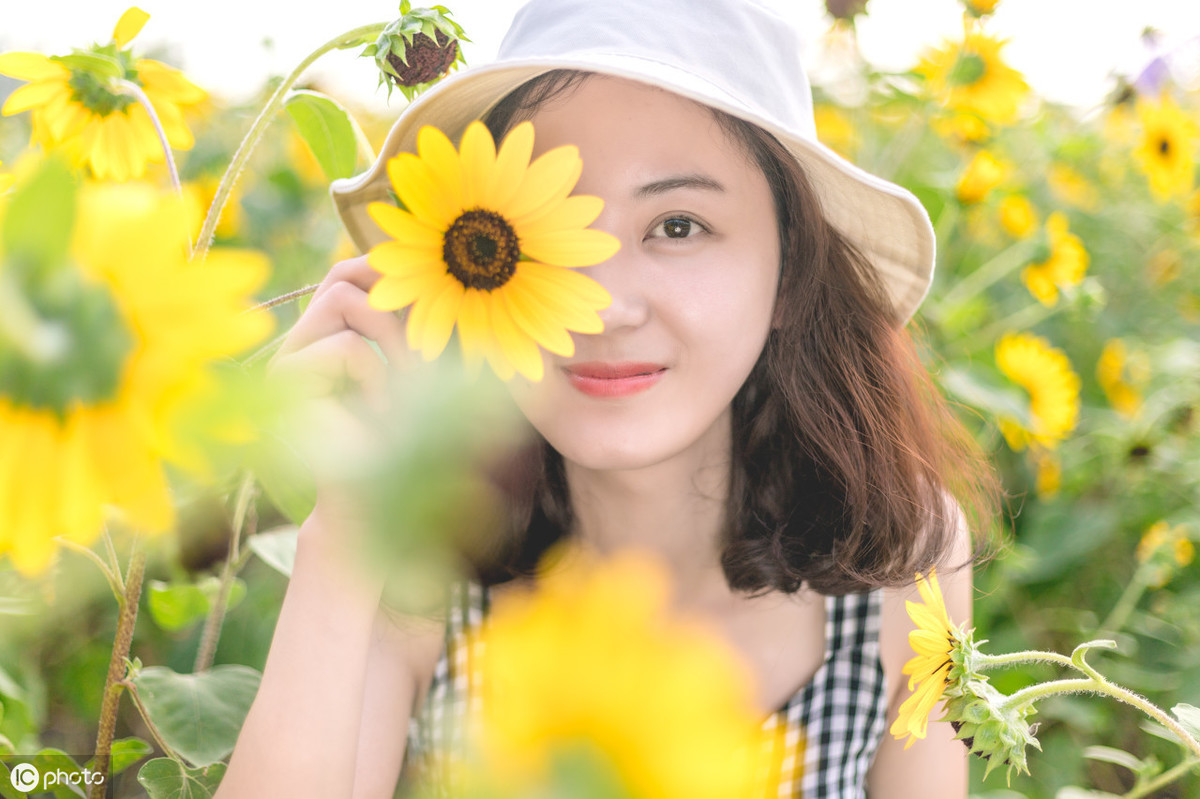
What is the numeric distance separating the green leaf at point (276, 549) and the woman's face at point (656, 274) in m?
0.25

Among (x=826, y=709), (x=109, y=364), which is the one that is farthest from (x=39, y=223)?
(x=826, y=709)

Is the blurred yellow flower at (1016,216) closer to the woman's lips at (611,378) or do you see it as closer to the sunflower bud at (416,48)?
the woman's lips at (611,378)

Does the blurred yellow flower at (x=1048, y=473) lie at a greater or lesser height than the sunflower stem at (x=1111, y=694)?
greater

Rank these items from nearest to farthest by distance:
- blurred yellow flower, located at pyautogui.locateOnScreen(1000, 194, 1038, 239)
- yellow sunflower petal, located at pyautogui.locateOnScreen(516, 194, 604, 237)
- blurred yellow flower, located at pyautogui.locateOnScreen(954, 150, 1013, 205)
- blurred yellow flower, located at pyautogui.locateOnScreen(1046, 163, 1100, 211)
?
yellow sunflower petal, located at pyautogui.locateOnScreen(516, 194, 604, 237)
blurred yellow flower, located at pyautogui.locateOnScreen(954, 150, 1013, 205)
blurred yellow flower, located at pyautogui.locateOnScreen(1000, 194, 1038, 239)
blurred yellow flower, located at pyautogui.locateOnScreen(1046, 163, 1100, 211)

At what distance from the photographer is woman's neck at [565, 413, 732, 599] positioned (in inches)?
33.3

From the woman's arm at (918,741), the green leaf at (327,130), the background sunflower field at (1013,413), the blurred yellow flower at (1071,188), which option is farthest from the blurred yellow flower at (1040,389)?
the green leaf at (327,130)

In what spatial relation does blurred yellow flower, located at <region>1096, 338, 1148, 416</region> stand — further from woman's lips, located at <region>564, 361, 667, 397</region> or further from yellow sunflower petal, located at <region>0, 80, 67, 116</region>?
yellow sunflower petal, located at <region>0, 80, 67, 116</region>

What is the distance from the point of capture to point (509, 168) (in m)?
0.38

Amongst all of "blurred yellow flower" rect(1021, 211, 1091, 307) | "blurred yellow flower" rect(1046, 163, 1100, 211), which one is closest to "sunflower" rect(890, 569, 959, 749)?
"blurred yellow flower" rect(1021, 211, 1091, 307)

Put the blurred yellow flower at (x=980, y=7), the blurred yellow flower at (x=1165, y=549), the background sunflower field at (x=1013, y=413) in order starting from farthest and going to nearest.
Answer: the blurred yellow flower at (x=980, y=7) < the blurred yellow flower at (x=1165, y=549) < the background sunflower field at (x=1013, y=413)

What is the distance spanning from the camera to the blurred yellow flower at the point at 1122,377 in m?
1.38

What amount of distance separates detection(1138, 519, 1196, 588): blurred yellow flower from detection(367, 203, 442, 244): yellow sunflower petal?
997 millimetres

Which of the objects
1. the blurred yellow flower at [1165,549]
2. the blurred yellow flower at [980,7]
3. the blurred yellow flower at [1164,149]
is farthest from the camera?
the blurred yellow flower at [1164,149]

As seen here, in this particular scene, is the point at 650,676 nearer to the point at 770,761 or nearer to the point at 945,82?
the point at 770,761
